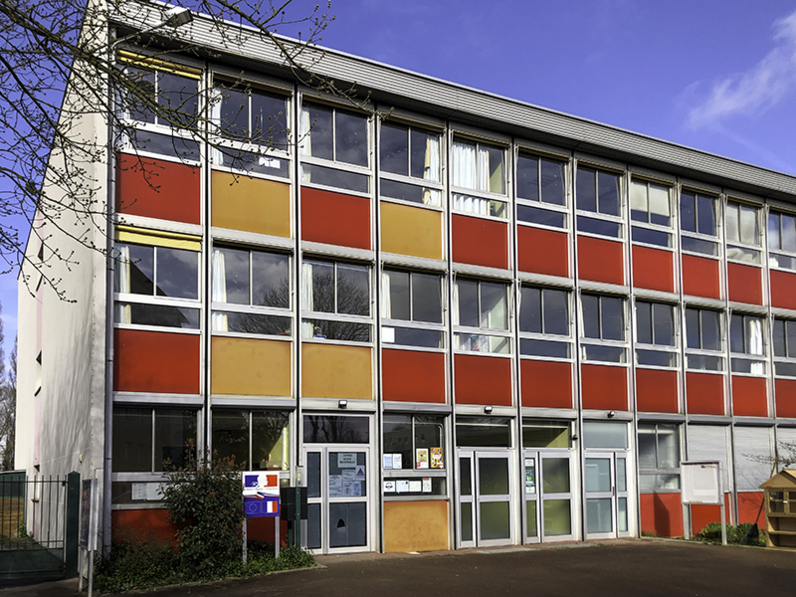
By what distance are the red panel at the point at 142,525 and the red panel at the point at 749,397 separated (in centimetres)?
1329

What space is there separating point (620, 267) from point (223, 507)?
1036cm

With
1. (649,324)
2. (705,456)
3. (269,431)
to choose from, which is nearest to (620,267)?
(649,324)

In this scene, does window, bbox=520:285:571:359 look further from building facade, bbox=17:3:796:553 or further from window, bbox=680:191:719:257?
window, bbox=680:191:719:257

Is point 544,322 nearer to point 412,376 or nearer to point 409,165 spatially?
point 412,376

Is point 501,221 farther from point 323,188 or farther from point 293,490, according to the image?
point 293,490

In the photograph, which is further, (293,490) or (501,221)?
(501,221)

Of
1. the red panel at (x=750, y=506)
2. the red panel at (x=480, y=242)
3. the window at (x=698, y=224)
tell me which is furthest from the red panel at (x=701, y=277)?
the red panel at (x=480, y=242)

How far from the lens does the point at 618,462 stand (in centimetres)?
1780

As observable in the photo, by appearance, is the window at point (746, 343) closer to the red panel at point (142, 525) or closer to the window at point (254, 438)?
the window at point (254, 438)

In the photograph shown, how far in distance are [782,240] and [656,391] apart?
6.36m

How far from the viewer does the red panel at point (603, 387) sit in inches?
687

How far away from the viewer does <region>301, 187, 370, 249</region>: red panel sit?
14680 mm

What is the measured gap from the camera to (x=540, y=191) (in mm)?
17688

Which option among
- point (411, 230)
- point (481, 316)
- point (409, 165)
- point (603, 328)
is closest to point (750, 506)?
point (603, 328)
